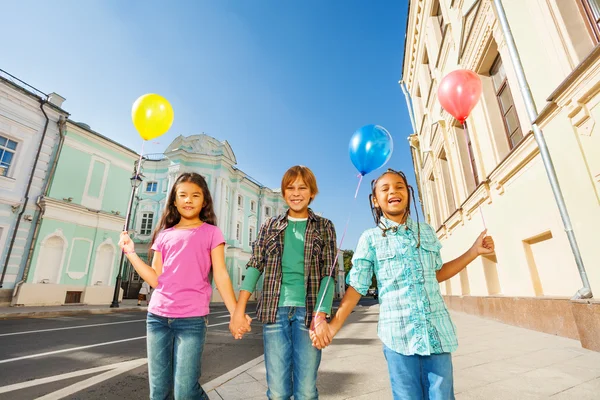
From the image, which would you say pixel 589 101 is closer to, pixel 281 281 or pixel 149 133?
pixel 281 281

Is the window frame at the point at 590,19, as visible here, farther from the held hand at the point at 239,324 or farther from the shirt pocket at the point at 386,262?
the held hand at the point at 239,324

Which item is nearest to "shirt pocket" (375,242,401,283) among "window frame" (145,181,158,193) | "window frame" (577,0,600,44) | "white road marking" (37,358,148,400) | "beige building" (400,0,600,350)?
"white road marking" (37,358,148,400)

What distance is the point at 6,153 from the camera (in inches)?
534

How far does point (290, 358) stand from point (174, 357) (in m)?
0.76

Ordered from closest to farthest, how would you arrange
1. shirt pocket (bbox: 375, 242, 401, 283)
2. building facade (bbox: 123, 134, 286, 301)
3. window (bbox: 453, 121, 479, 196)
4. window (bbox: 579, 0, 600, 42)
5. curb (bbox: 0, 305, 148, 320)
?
shirt pocket (bbox: 375, 242, 401, 283)
window (bbox: 579, 0, 600, 42)
window (bbox: 453, 121, 479, 196)
curb (bbox: 0, 305, 148, 320)
building facade (bbox: 123, 134, 286, 301)

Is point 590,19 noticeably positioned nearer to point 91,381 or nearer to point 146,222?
point 91,381

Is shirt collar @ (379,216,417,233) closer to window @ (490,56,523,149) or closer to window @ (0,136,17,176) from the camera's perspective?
window @ (490,56,523,149)

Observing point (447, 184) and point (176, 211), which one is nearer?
point (176, 211)

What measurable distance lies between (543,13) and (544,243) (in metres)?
3.88

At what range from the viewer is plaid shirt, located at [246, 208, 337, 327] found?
6.04ft

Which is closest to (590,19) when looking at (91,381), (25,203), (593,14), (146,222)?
(593,14)

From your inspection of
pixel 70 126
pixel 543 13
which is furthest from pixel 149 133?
pixel 70 126

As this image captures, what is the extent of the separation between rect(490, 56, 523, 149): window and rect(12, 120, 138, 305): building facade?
61.1 feet

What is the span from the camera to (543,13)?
15.5 feet
